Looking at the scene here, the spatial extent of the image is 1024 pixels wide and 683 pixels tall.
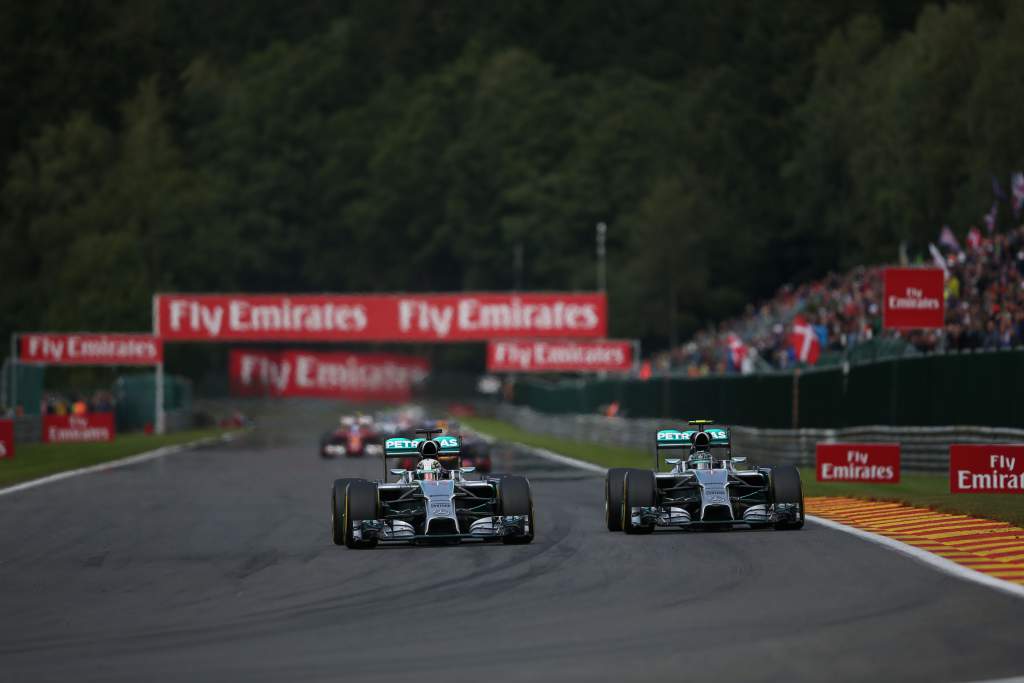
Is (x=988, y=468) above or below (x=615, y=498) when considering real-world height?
above

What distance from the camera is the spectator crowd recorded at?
112ft

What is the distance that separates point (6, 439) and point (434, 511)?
27643mm

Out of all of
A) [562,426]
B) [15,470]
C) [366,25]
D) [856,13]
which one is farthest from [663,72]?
[15,470]

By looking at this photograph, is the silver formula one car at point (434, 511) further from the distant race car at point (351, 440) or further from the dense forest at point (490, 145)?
the dense forest at point (490, 145)

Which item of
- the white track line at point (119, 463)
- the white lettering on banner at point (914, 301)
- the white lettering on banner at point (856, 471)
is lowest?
the white track line at point (119, 463)

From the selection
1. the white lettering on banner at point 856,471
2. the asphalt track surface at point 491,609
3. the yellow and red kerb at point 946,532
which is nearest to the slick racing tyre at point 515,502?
the asphalt track surface at point 491,609

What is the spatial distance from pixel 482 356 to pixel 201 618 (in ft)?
387

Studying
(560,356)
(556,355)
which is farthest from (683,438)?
(556,355)

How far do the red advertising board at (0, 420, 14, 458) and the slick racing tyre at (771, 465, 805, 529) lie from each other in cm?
2727

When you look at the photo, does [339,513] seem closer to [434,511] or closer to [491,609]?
[434,511]

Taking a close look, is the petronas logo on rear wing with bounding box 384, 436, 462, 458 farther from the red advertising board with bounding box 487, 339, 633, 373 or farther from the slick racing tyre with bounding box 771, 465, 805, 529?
the red advertising board with bounding box 487, 339, 633, 373

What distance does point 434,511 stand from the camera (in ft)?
59.1

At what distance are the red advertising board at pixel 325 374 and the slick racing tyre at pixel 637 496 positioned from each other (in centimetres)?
10163

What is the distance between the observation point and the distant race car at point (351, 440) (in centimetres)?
4694
